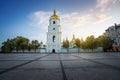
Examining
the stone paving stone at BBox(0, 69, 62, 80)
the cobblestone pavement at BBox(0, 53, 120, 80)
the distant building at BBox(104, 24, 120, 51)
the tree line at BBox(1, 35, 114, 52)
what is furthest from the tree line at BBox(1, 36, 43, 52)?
the stone paving stone at BBox(0, 69, 62, 80)

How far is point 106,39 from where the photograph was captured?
1855 inches

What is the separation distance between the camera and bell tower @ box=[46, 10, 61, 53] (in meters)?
51.3

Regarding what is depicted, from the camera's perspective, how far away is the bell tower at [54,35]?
51281 millimetres

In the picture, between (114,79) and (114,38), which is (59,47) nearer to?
(114,38)

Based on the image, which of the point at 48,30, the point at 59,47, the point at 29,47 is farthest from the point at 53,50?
the point at 29,47

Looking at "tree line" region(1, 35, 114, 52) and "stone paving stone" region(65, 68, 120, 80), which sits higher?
"tree line" region(1, 35, 114, 52)

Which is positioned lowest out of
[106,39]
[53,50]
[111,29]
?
[53,50]

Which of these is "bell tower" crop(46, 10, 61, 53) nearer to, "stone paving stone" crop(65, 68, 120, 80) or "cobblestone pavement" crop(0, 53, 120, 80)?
"cobblestone pavement" crop(0, 53, 120, 80)

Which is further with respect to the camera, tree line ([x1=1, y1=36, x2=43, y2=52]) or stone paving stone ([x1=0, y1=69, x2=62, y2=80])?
tree line ([x1=1, y1=36, x2=43, y2=52])

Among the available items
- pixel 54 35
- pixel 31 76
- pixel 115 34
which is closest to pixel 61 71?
pixel 31 76

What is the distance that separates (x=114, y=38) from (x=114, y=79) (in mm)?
55111

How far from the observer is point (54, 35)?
54.1 m

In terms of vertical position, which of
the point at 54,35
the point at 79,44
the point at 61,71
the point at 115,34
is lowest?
the point at 61,71

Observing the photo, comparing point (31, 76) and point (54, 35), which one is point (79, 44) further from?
point (31, 76)
